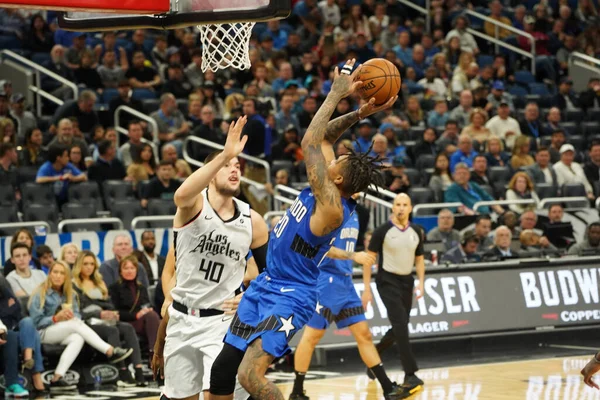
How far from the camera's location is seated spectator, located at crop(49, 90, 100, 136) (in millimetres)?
16859

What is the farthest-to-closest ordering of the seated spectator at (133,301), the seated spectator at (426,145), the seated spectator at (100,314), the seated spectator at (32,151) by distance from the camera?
1. the seated spectator at (426,145)
2. the seated spectator at (32,151)
3. the seated spectator at (133,301)
4. the seated spectator at (100,314)

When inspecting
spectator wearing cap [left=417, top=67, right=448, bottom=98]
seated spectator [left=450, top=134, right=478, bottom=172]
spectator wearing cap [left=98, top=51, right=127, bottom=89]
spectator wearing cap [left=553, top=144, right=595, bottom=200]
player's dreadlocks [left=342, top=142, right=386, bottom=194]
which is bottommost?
spectator wearing cap [left=553, top=144, right=595, bottom=200]

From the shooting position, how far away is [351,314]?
11281mm

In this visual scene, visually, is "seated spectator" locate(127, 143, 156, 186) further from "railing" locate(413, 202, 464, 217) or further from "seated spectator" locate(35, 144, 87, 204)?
"railing" locate(413, 202, 464, 217)

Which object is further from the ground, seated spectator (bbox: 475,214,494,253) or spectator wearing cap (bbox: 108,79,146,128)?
spectator wearing cap (bbox: 108,79,146,128)

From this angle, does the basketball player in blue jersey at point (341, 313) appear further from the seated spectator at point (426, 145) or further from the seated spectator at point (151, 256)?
the seated spectator at point (426, 145)

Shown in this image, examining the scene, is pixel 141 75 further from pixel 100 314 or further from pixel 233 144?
pixel 233 144

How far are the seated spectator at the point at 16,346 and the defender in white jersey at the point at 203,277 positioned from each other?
4.73m

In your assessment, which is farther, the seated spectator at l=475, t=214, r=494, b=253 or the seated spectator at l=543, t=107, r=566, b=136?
the seated spectator at l=543, t=107, r=566, b=136

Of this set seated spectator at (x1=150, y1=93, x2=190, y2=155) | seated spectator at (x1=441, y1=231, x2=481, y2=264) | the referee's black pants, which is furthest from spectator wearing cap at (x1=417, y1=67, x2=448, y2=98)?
the referee's black pants

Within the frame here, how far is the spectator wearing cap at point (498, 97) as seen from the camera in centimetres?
2155

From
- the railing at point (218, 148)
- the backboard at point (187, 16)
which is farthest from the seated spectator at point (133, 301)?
the backboard at point (187, 16)

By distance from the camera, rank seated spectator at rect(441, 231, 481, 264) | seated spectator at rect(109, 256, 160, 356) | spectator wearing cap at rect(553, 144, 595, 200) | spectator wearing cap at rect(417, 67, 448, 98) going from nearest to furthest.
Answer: seated spectator at rect(109, 256, 160, 356)
seated spectator at rect(441, 231, 481, 264)
spectator wearing cap at rect(553, 144, 595, 200)
spectator wearing cap at rect(417, 67, 448, 98)

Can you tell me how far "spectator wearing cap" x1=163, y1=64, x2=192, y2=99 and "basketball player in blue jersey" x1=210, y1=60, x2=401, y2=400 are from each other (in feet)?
39.5
